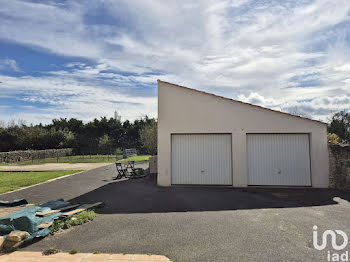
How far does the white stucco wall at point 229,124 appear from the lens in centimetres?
999

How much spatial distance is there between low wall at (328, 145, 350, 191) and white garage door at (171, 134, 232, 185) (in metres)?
4.27

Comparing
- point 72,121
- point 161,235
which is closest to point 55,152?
point 72,121

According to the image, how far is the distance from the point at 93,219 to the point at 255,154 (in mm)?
7267

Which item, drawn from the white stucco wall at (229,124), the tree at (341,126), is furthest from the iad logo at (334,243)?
the tree at (341,126)

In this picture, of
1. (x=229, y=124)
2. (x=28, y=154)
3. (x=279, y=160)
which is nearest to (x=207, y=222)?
(x=229, y=124)

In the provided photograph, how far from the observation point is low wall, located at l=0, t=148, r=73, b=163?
2753cm

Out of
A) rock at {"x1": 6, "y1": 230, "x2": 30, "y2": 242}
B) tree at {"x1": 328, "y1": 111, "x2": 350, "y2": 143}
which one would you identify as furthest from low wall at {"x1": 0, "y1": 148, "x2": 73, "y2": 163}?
tree at {"x1": 328, "y1": 111, "x2": 350, "y2": 143}

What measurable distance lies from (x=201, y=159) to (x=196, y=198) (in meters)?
2.57

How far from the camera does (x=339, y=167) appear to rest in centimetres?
953

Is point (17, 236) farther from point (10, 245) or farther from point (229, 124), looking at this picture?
point (229, 124)

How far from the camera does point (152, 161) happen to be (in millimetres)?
13953

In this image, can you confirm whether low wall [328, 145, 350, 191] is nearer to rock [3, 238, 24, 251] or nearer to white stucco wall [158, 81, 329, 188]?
white stucco wall [158, 81, 329, 188]

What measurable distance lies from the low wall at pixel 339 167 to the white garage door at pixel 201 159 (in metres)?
4.27

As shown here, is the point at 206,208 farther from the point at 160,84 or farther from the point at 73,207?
the point at 160,84
